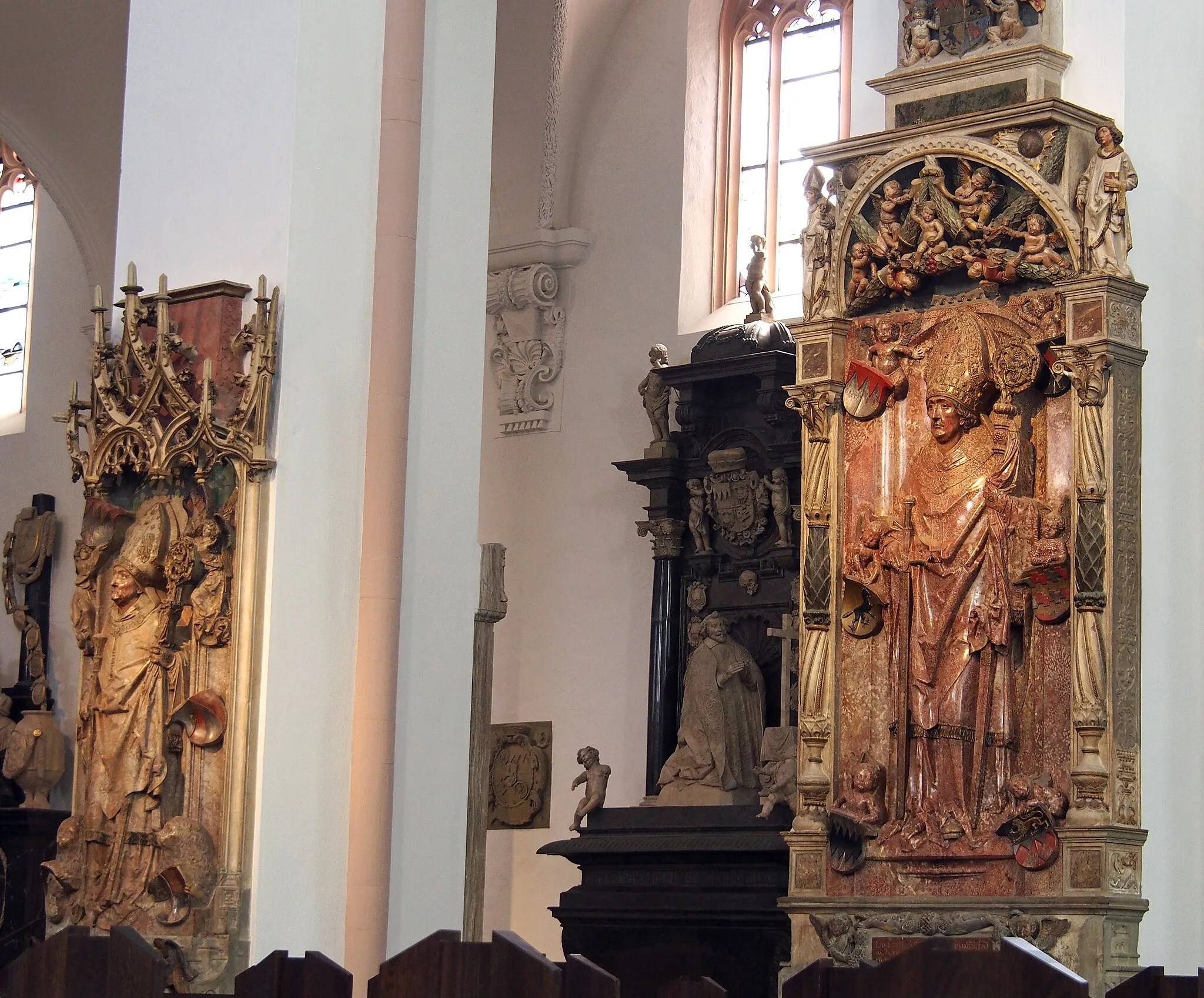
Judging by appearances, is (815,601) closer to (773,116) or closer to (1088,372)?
(1088,372)

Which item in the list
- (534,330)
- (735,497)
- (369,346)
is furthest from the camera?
(534,330)

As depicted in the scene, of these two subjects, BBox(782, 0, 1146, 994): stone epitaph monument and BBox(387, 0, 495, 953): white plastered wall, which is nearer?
BBox(782, 0, 1146, 994): stone epitaph monument

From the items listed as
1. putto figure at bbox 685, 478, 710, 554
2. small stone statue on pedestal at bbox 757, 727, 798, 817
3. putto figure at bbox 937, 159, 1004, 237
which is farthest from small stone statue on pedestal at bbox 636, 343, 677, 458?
putto figure at bbox 937, 159, 1004, 237

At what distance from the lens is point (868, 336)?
977 cm

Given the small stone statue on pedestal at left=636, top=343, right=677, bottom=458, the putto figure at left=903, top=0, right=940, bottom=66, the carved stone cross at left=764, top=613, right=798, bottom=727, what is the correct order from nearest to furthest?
the putto figure at left=903, top=0, right=940, bottom=66 → the carved stone cross at left=764, top=613, right=798, bottom=727 → the small stone statue on pedestal at left=636, top=343, right=677, bottom=458

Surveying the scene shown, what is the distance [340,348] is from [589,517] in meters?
6.18

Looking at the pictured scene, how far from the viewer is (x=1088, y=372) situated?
28.7 feet

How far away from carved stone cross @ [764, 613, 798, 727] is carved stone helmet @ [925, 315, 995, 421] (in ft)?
10.6

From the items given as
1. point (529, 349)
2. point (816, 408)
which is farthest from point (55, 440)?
point (816, 408)

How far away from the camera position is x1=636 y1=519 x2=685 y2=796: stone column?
13625 mm

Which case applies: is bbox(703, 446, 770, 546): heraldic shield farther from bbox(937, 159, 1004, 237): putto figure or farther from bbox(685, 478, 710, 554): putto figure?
bbox(937, 159, 1004, 237): putto figure

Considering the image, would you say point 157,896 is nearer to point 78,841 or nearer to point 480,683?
point 78,841

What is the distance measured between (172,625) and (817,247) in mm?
3440

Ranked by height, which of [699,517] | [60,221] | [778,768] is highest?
[60,221]
